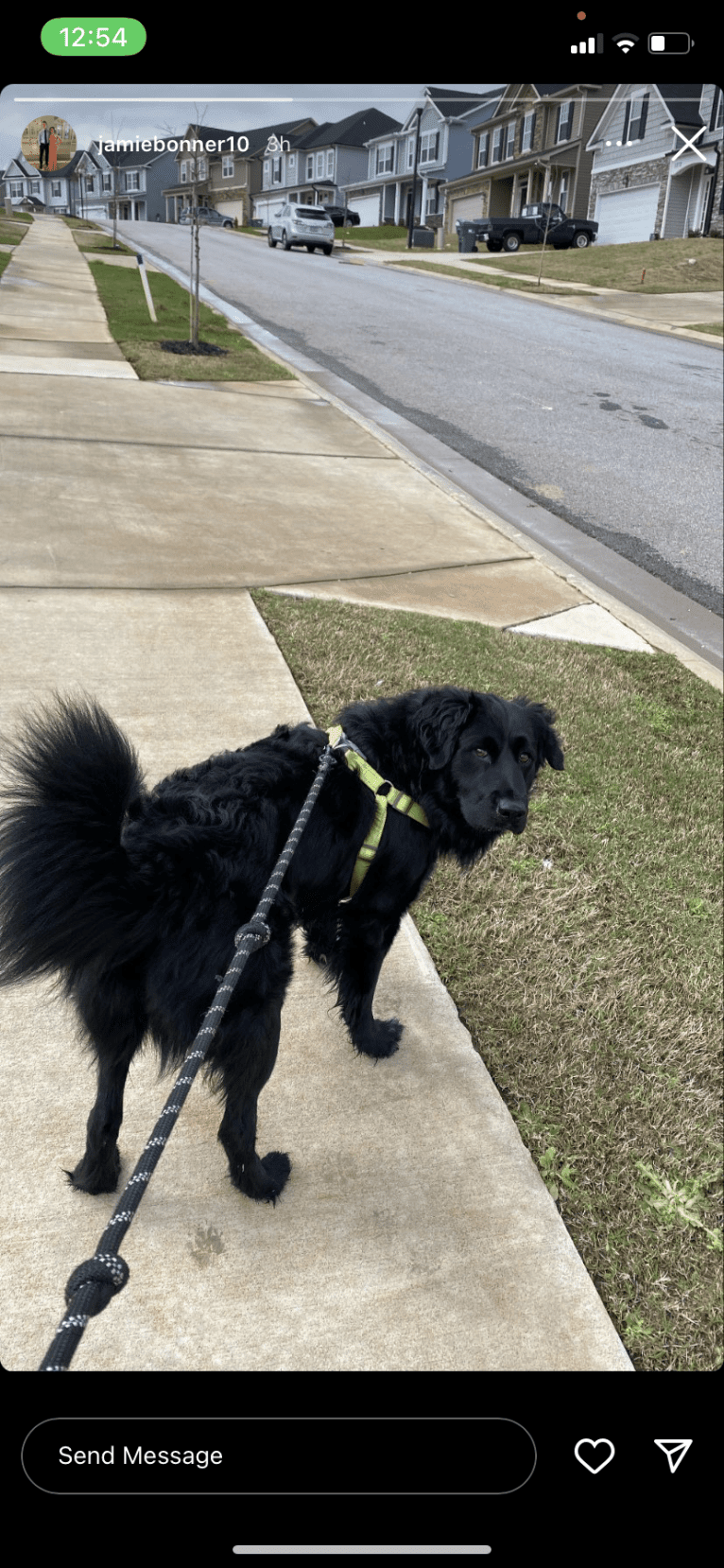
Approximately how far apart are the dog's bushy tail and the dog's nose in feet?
3.64

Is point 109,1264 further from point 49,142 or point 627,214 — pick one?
point 627,214

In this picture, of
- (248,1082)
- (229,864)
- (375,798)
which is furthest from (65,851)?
(375,798)

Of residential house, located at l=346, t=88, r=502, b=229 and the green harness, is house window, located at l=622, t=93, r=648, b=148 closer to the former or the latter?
residential house, located at l=346, t=88, r=502, b=229

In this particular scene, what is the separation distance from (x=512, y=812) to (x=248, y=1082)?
1029mm

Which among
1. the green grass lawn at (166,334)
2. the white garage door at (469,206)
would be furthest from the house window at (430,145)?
the green grass lawn at (166,334)

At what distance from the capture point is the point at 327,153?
2445mm

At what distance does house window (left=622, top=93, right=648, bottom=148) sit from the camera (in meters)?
1.83
